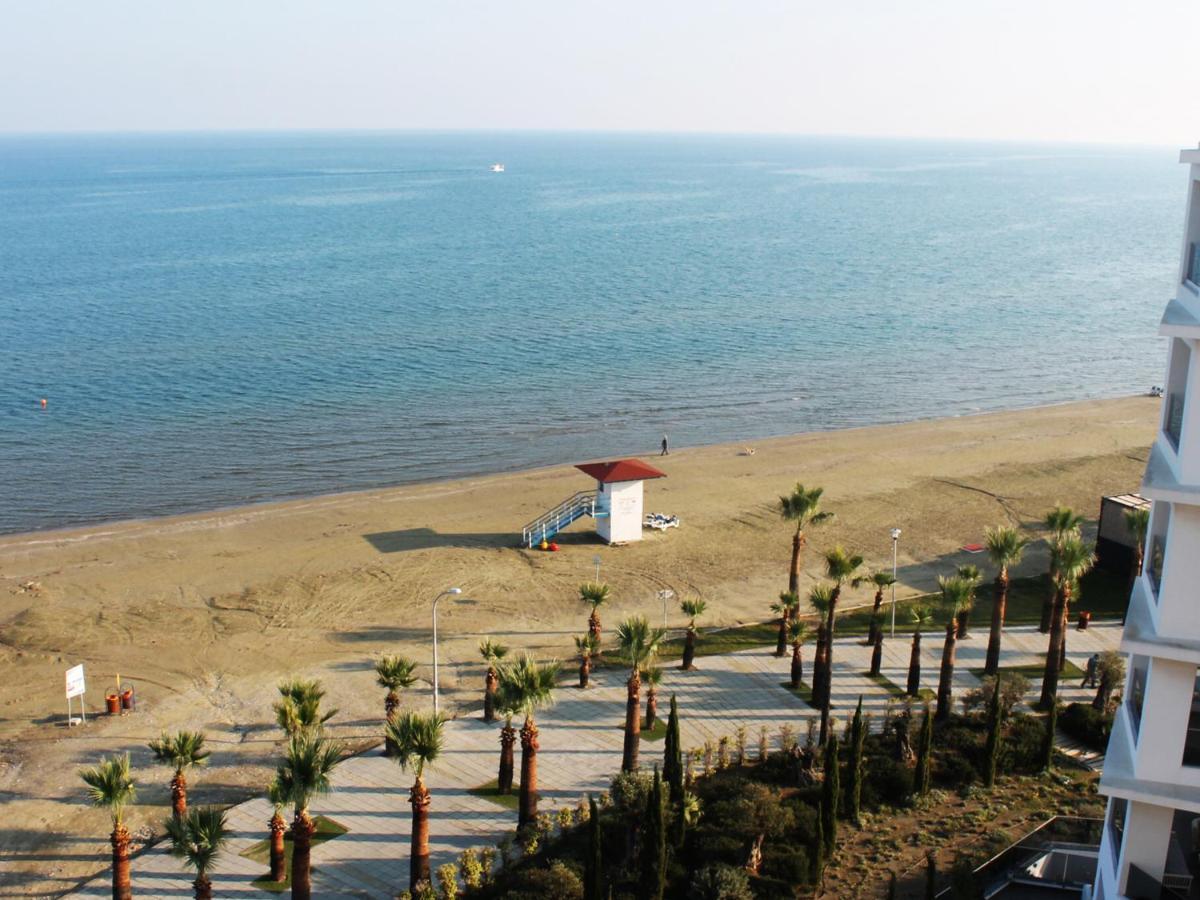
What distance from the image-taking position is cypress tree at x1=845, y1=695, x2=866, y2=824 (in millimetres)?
28047

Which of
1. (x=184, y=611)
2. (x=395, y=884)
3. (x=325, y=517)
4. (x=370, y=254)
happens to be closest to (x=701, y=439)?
(x=325, y=517)

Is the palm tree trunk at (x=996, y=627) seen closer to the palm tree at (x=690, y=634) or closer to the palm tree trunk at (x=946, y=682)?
the palm tree trunk at (x=946, y=682)

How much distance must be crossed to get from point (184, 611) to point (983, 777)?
27.2 metres

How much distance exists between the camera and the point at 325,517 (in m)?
55.3

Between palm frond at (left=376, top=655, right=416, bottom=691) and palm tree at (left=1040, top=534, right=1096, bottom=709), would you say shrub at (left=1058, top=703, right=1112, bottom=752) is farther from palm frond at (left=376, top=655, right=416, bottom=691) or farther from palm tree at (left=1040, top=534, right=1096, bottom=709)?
palm frond at (left=376, top=655, right=416, bottom=691)

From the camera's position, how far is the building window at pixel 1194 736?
733 inches

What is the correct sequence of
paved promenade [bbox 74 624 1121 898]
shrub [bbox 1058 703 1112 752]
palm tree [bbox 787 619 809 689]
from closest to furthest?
paved promenade [bbox 74 624 1121 898] → shrub [bbox 1058 703 1112 752] → palm tree [bbox 787 619 809 689]

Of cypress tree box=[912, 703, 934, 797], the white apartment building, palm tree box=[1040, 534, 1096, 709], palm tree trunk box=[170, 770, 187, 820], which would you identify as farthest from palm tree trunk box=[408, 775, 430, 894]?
palm tree box=[1040, 534, 1096, 709]

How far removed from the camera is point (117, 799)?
78.8 ft

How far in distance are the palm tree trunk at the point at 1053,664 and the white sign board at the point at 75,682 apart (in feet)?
85.3

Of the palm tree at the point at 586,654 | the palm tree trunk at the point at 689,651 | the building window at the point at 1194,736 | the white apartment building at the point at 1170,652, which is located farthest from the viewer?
the palm tree trunk at the point at 689,651

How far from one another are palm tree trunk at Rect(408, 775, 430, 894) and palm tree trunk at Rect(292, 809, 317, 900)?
2.15m

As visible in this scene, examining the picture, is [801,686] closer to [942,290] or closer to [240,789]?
[240,789]

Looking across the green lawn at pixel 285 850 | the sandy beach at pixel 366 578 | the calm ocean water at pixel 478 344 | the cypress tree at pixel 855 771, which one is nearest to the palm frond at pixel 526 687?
the green lawn at pixel 285 850
